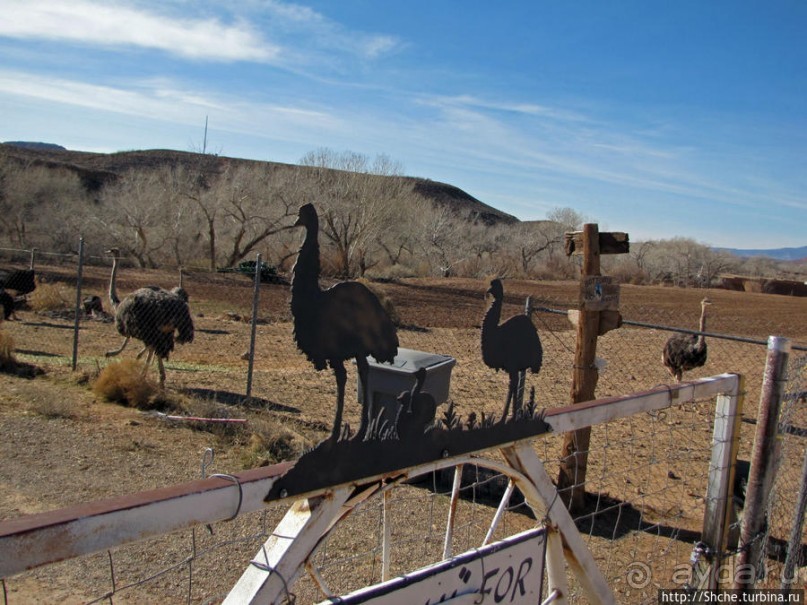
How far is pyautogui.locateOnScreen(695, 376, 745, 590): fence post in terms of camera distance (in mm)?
3443

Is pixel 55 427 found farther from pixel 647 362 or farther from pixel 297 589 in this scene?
pixel 647 362

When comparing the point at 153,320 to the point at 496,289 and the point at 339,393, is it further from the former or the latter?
the point at 339,393

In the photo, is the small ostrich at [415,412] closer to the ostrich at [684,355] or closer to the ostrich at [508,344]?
the ostrich at [508,344]

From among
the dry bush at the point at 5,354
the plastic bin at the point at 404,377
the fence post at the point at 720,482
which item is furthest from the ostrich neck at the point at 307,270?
the dry bush at the point at 5,354

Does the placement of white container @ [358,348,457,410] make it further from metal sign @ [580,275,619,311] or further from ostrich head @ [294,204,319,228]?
ostrich head @ [294,204,319,228]

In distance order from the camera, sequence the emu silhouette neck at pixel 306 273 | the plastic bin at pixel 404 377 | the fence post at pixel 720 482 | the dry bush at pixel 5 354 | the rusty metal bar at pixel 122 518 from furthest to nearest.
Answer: the dry bush at pixel 5 354 < the plastic bin at pixel 404 377 < the fence post at pixel 720 482 < the emu silhouette neck at pixel 306 273 < the rusty metal bar at pixel 122 518

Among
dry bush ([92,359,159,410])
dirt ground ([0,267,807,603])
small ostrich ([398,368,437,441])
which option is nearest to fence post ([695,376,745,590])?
dirt ground ([0,267,807,603])

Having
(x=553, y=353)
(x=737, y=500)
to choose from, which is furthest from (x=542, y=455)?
(x=553, y=353)

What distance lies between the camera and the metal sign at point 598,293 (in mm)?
5586

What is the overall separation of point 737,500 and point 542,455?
2.24m

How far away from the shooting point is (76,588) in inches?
164

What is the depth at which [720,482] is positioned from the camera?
3.44 metres

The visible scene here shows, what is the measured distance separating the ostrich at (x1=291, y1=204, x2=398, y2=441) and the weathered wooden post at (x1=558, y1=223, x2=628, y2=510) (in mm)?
3891

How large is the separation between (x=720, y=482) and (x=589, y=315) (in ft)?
7.67
